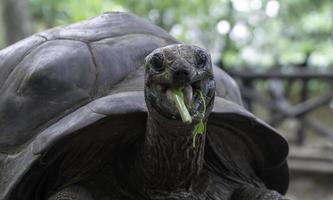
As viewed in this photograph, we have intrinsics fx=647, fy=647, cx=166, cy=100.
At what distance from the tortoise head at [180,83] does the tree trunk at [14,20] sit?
2.98m

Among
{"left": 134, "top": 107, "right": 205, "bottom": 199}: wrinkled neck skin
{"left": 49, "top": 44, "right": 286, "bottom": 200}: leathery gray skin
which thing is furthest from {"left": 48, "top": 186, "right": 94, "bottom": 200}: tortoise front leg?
{"left": 134, "top": 107, "right": 205, "bottom": 199}: wrinkled neck skin

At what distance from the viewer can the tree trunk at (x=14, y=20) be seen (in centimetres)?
433

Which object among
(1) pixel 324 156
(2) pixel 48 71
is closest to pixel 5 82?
(2) pixel 48 71

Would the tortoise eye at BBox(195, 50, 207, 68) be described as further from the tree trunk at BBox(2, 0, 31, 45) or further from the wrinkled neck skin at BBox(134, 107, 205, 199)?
the tree trunk at BBox(2, 0, 31, 45)

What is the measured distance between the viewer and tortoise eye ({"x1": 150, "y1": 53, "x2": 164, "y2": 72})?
150 cm

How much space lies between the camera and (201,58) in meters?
1.52

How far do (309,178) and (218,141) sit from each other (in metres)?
4.59

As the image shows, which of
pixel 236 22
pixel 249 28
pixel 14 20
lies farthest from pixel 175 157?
pixel 249 28

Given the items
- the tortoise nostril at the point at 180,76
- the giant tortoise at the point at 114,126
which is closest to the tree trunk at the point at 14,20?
the giant tortoise at the point at 114,126

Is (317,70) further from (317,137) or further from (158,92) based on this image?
(158,92)

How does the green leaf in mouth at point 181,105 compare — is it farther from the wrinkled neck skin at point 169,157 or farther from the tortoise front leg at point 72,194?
the tortoise front leg at point 72,194

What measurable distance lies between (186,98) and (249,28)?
9.08 meters

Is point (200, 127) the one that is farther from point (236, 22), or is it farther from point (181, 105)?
point (236, 22)

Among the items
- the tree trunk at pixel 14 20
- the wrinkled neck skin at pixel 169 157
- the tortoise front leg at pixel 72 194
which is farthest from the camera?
the tree trunk at pixel 14 20
